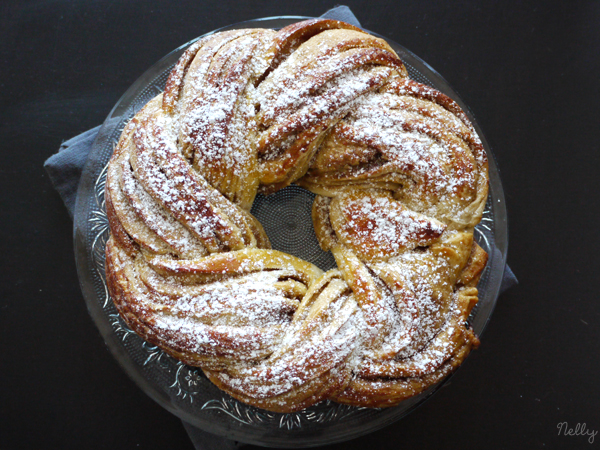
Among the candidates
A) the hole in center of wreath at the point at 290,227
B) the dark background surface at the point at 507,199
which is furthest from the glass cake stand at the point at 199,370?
the dark background surface at the point at 507,199

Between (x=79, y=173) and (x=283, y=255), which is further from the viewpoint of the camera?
(x=79, y=173)

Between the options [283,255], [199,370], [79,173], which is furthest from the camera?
[79,173]

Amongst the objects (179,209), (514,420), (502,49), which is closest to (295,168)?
(179,209)

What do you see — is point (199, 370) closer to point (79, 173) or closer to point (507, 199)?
point (79, 173)

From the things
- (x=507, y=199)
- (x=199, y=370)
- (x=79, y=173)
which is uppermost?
(x=79, y=173)

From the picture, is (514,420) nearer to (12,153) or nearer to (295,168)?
(295,168)

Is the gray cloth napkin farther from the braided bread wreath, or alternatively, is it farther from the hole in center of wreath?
the hole in center of wreath

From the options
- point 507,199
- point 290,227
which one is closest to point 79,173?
point 290,227
